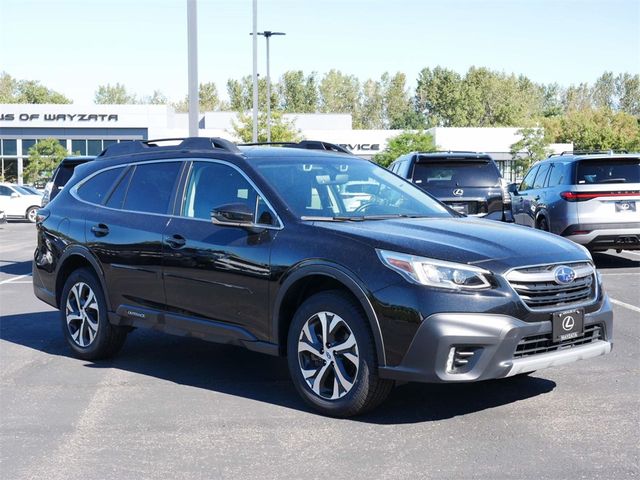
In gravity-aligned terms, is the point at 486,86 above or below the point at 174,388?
above

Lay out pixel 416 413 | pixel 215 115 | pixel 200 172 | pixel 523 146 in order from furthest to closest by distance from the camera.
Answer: pixel 215 115, pixel 523 146, pixel 200 172, pixel 416 413

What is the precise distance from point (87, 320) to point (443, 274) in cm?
348

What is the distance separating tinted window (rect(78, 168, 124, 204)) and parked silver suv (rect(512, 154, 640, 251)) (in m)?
8.17

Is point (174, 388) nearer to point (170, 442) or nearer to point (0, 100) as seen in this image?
point (170, 442)

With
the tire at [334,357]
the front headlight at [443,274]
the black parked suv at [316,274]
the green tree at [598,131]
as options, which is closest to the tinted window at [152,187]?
the black parked suv at [316,274]

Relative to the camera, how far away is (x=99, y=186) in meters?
7.59

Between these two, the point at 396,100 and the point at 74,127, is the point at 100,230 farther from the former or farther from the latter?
the point at 396,100

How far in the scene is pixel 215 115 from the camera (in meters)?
86.3

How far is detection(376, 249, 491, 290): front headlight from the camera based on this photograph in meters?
5.07

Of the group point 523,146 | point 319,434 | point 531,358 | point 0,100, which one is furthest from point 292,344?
point 0,100

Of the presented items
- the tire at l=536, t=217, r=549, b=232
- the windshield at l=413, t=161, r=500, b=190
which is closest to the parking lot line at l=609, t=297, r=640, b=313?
the windshield at l=413, t=161, r=500, b=190

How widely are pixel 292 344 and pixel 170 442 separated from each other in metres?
1.03

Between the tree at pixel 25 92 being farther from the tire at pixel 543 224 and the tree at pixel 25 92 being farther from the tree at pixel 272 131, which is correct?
the tire at pixel 543 224

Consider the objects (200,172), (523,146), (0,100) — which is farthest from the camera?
(0,100)
